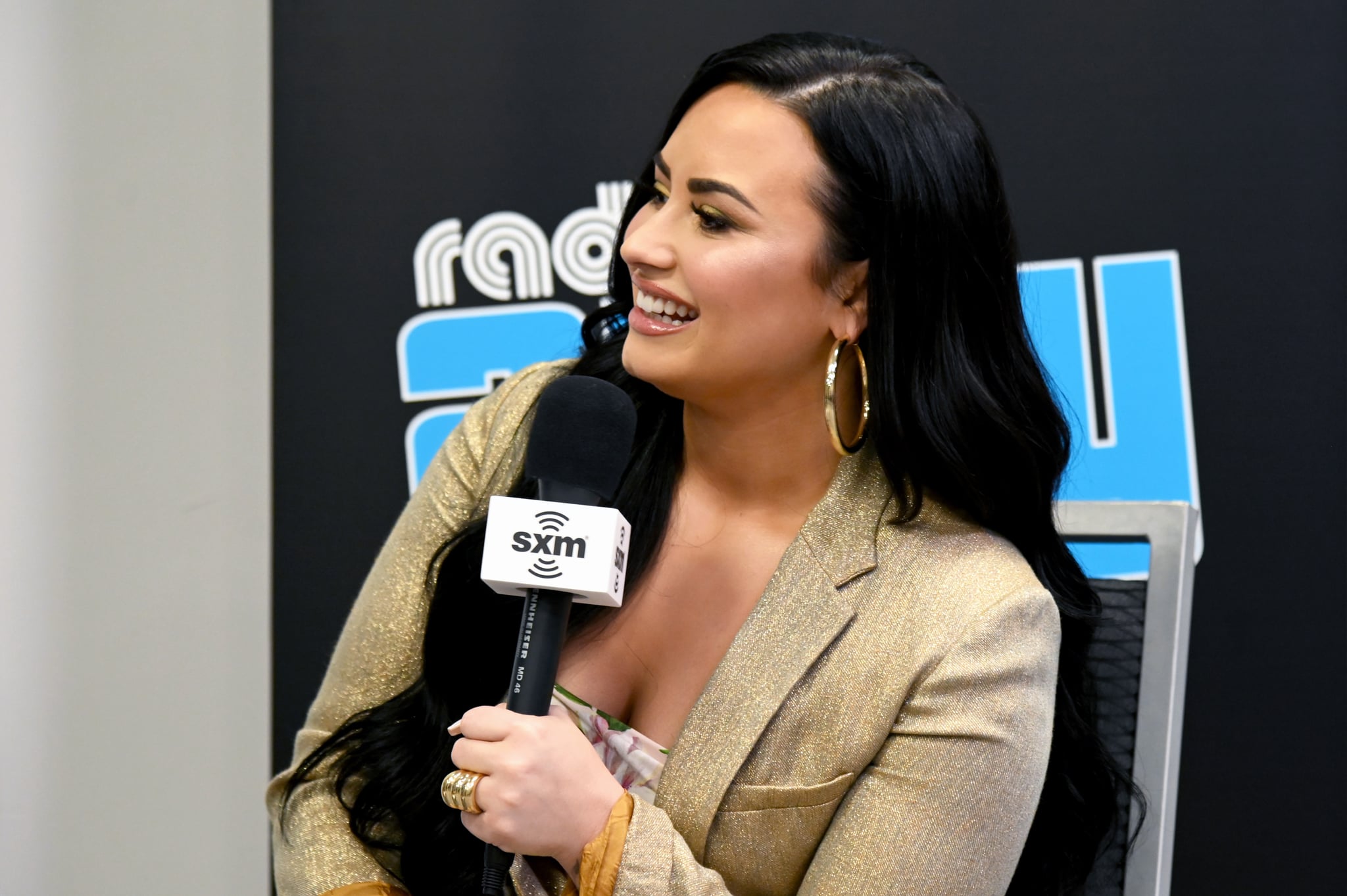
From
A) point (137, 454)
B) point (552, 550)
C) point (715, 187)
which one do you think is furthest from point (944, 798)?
point (137, 454)

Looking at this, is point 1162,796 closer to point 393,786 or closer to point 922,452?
point 922,452

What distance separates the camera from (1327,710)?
194 cm

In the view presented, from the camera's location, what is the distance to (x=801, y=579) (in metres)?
1.41

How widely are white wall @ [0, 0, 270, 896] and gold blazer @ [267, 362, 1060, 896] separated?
102 cm

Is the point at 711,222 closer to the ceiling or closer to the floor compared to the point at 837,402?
closer to the ceiling

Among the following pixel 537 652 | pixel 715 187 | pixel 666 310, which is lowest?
pixel 537 652

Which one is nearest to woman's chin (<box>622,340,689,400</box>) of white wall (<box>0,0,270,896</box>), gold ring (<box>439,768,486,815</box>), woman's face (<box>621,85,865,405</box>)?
woman's face (<box>621,85,865,405</box>)

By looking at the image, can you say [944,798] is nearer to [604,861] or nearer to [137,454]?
[604,861]

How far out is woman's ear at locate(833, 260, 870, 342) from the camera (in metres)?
1.43

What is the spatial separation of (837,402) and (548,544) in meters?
0.60

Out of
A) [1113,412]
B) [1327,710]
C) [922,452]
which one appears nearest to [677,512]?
[922,452]

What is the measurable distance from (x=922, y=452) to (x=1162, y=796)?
0.52 metres

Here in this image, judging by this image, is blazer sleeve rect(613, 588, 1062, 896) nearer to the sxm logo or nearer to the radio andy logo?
the radio andy logo

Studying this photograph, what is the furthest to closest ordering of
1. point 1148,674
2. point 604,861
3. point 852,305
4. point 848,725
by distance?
1. point 1148,674
2. point 852,305
3. point 848,725
4. point 604,861
